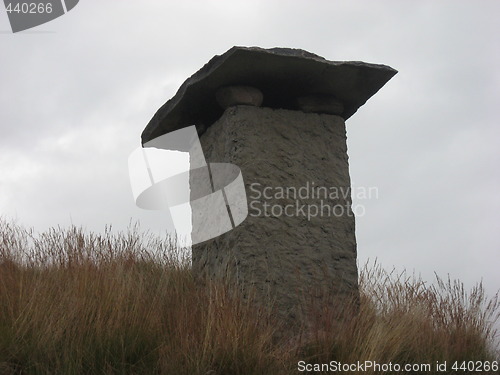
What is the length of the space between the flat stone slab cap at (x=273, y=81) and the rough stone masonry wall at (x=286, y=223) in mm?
167

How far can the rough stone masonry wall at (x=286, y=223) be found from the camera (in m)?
4.12

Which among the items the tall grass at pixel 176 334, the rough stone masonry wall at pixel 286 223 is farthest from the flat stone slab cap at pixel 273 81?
the tall grass at pixel 176 334

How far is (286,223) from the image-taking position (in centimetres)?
428

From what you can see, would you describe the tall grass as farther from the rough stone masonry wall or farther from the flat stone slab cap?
the flat stone slab cap

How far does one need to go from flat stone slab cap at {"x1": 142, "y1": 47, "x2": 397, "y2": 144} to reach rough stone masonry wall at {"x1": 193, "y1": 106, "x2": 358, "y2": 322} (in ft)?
0.55

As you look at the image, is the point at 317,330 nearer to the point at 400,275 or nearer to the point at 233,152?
the point at 233,152

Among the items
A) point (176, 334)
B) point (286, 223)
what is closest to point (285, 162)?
point (286, 223)

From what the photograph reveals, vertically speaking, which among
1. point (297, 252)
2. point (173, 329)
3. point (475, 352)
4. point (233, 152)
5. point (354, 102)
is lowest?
point (475, 352)

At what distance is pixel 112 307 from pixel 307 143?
1896 millimetres

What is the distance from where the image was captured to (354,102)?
4.81m

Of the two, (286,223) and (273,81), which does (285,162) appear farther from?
(273,81)

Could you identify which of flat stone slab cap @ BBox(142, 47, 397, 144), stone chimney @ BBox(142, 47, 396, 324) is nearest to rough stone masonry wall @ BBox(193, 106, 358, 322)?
stone chimney @ BBox(142, 47, 396, 324)

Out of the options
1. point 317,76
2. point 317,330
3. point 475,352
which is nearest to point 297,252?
point 317,330

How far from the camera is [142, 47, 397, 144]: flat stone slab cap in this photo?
13.6ft
